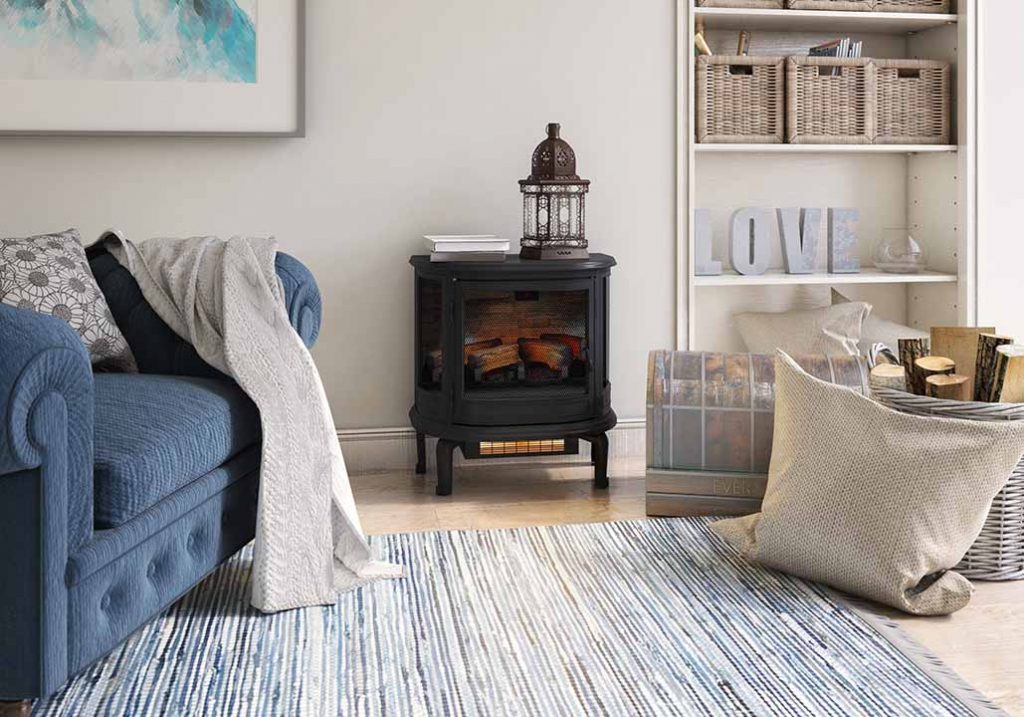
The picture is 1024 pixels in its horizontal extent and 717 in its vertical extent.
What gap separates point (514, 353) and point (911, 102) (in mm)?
1653

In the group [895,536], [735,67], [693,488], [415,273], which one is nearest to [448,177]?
[415,273]

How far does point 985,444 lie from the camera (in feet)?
7.80

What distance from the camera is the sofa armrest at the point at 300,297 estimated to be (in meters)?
2.74

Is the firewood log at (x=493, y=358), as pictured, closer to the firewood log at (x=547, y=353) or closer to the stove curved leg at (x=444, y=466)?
the firewood log at (x=547, y=353)

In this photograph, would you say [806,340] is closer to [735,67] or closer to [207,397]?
[735,67]

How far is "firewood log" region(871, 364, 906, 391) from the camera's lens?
8.81ft

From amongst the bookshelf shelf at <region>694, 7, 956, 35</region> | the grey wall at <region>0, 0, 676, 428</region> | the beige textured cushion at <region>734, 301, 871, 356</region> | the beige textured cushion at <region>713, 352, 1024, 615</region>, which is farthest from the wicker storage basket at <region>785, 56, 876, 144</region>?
the beige textured cushion at <region>713, 352, 1024, 615</region>

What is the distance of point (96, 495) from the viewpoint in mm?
1968

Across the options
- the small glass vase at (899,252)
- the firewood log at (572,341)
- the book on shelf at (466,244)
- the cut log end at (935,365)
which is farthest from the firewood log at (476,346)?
the small glass vase at (899,252)

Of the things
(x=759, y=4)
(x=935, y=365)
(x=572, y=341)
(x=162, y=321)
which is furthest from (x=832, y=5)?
(x=162, y=321)

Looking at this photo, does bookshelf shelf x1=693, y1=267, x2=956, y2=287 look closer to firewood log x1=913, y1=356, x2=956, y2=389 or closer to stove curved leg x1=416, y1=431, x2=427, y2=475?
stove curved leg x1=416, y1=431, x2=427, y2=475

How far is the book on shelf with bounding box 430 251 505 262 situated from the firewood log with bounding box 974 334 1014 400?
1370mm

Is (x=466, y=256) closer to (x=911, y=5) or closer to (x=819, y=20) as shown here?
(x=819, y=20)

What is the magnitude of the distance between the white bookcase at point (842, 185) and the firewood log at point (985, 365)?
1278mm
